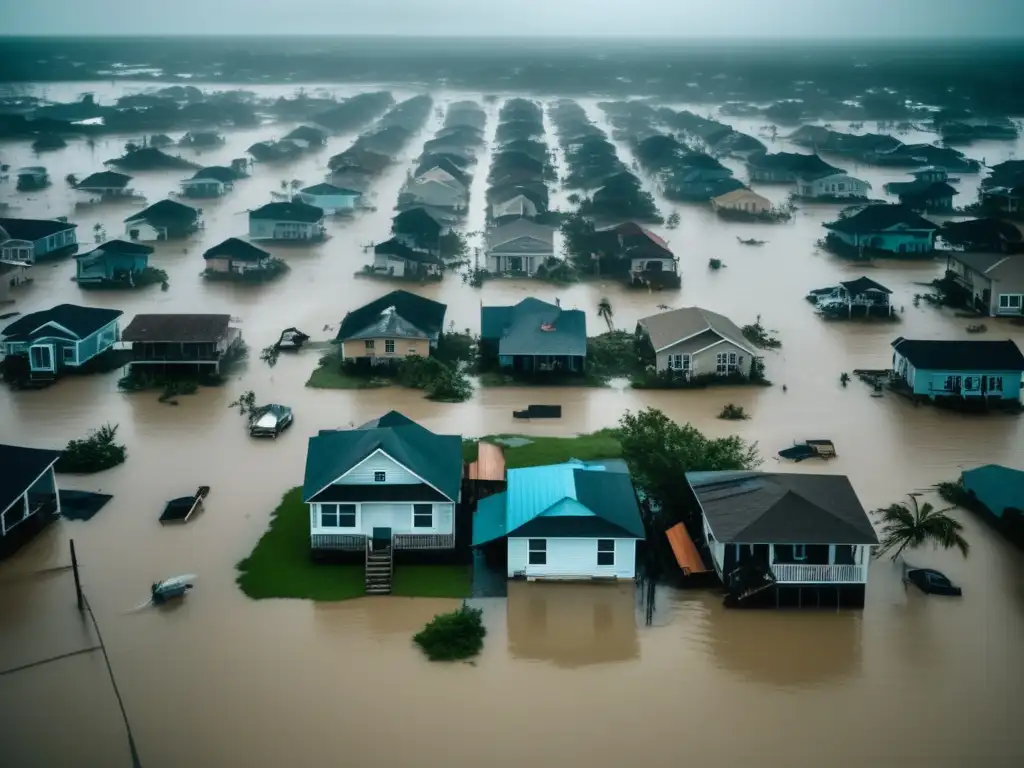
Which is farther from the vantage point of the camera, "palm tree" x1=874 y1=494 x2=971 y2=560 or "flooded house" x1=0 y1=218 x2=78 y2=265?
"flooded house" x1=0 y1=218 x2=78 y2=265

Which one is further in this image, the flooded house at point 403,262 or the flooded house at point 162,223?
the flooded house at point 162,223

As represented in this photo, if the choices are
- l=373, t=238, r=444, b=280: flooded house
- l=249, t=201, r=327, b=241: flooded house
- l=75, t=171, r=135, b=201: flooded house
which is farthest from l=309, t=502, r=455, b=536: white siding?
l=75, t=171, r=135, b=201: flooded house

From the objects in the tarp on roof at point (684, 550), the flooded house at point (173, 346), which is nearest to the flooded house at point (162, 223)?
the flooded house at point (173, 346)

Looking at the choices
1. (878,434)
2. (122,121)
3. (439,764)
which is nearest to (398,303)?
(878,434)

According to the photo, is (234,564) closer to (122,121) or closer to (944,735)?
(944,735)

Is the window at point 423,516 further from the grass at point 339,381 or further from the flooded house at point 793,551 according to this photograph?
the grass at point 339,381

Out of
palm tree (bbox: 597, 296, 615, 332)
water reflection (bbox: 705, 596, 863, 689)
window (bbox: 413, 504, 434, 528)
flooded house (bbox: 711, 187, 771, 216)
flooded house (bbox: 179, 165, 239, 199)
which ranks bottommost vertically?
water reflection (bbox: 705, 596, 863, 689)

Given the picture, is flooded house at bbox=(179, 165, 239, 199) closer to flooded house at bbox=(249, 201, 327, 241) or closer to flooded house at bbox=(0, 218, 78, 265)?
flooded house at bbox=(249, 201, 327, 241)
